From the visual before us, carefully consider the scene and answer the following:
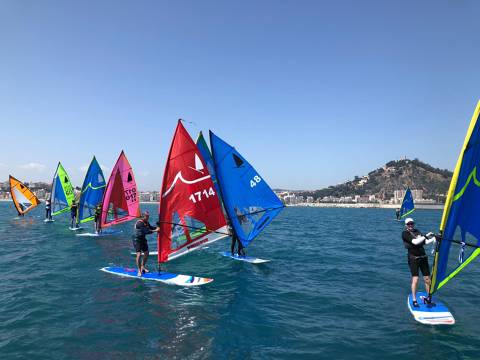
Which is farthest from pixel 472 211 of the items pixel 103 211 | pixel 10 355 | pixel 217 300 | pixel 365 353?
pixel 103 211

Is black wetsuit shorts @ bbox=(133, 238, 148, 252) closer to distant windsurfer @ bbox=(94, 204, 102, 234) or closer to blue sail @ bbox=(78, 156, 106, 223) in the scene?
distant windsurfer @ bbox=(94, 204, 102, 234)

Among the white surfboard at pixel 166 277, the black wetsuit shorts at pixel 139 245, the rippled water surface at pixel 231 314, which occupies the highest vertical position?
the black wetsuit shorts at pixel 139 245

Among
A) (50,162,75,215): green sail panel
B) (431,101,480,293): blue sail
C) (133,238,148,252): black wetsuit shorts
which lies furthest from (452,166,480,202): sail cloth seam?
Result: (50,162,75,215): green sail panel

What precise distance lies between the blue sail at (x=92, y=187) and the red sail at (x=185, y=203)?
2005 cm

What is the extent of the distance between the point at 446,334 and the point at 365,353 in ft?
8.91

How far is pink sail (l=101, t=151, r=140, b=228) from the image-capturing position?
90.2 ft

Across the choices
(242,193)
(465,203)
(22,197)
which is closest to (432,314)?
(465,203)

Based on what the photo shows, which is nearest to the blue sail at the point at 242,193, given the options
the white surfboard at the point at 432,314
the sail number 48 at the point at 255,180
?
the sail number 48 at the point at 255,180

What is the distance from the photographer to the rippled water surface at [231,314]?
823 cm

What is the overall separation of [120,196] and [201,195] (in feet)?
51.7

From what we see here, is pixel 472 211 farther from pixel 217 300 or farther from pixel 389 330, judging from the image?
pixel 217 300

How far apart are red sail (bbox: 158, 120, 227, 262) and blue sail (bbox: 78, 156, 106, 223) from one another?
20046mm

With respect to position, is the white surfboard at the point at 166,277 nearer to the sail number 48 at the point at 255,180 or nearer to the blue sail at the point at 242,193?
the blue sail at the point at 242,193

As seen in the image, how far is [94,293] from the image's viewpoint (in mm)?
12695
